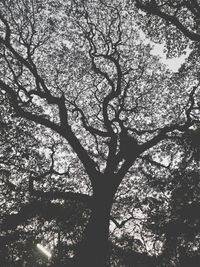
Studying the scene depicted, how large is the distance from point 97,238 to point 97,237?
4 centimetres

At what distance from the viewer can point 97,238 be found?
11156 mm

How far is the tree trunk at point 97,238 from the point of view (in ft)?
33.5

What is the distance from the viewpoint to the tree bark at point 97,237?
10.2 m

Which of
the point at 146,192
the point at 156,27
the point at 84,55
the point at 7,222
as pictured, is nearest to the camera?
the point at 7,222

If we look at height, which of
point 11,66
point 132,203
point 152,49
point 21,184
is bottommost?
point 21,184

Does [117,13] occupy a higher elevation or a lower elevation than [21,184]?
higher

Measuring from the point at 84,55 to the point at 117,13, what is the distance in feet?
13.1

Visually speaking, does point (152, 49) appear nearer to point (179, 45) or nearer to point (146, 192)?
point (179, 45)

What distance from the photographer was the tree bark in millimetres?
10211

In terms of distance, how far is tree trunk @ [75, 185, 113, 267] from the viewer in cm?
1020

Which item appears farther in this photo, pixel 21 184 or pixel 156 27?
pixel 21 184

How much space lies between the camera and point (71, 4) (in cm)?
1845

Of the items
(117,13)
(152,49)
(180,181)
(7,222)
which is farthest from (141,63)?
(7,222)

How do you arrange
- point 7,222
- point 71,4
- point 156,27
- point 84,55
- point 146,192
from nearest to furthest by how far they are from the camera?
point 7,222 < point 156,27 < point 71,4 < point 84,55 < point 146,192
